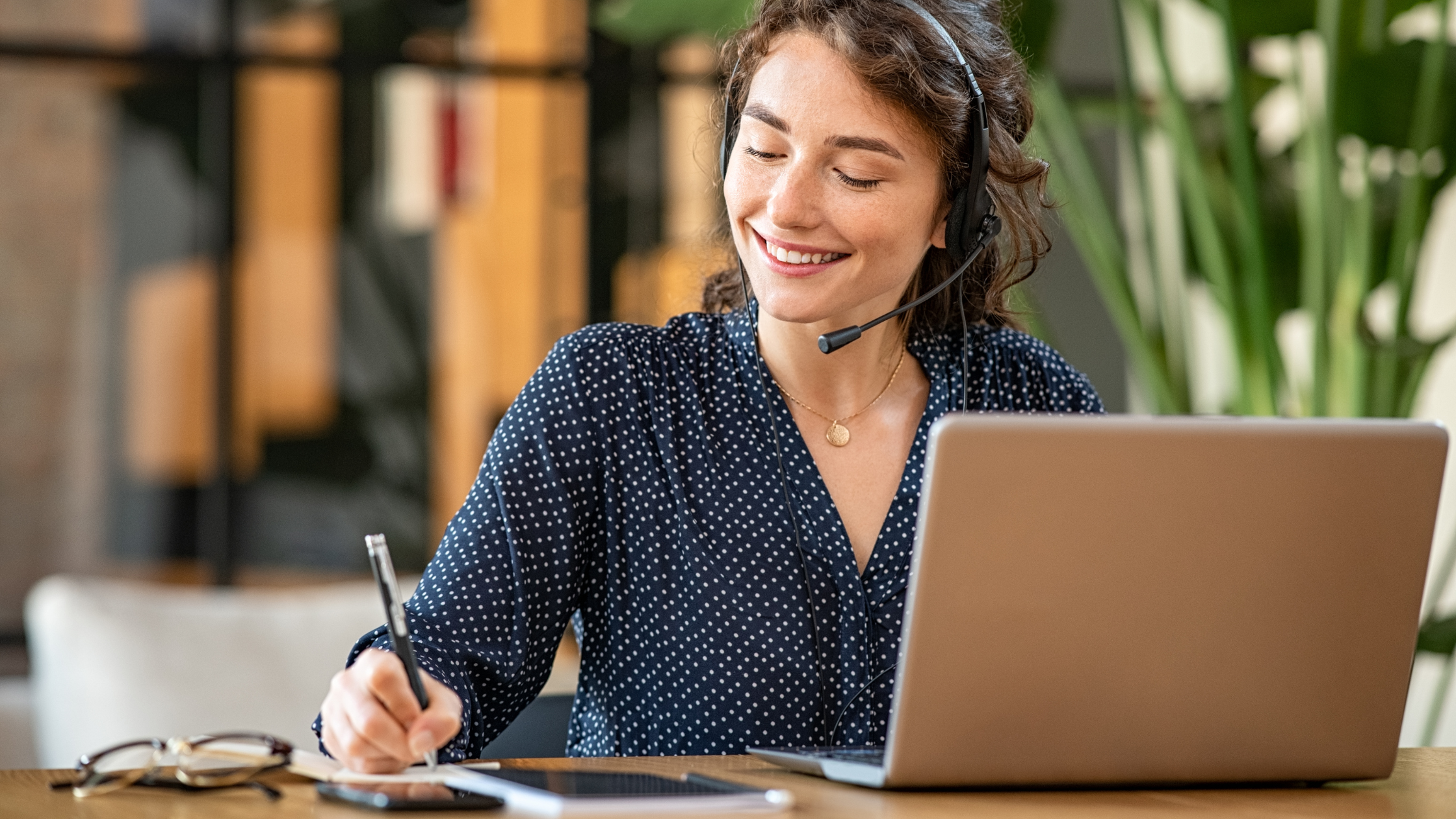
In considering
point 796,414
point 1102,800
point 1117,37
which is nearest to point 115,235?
point 1117,37

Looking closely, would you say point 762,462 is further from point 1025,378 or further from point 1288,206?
point 1288,206

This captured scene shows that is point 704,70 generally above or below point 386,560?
above

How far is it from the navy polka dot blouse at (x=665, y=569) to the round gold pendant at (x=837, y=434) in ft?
0.14

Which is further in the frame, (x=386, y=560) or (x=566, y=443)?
(x=566, y=443)

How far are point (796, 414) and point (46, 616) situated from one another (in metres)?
1.10

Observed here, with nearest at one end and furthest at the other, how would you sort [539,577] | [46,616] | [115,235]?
[539,577], [46,616], [115,235]

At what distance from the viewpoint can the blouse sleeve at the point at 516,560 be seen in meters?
1.19

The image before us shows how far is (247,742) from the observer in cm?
93

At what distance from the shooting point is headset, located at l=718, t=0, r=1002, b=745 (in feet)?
4.25

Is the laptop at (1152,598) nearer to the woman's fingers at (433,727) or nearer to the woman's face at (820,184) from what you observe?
the woman's fingers at (433,727)

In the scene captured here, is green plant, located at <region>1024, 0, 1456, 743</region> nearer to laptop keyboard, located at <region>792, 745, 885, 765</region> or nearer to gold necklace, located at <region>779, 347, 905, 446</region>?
gold necklace, located at <region>779, 347, 905, 446</region>

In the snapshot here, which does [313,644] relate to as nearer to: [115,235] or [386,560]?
[386,560]

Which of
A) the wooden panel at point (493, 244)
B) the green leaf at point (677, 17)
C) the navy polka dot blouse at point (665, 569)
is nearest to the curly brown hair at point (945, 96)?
the navy polka dot blouse at point (665, 569)

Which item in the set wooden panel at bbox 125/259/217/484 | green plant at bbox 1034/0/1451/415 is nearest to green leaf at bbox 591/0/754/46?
green plant at bbox 1034/0/1451/415
